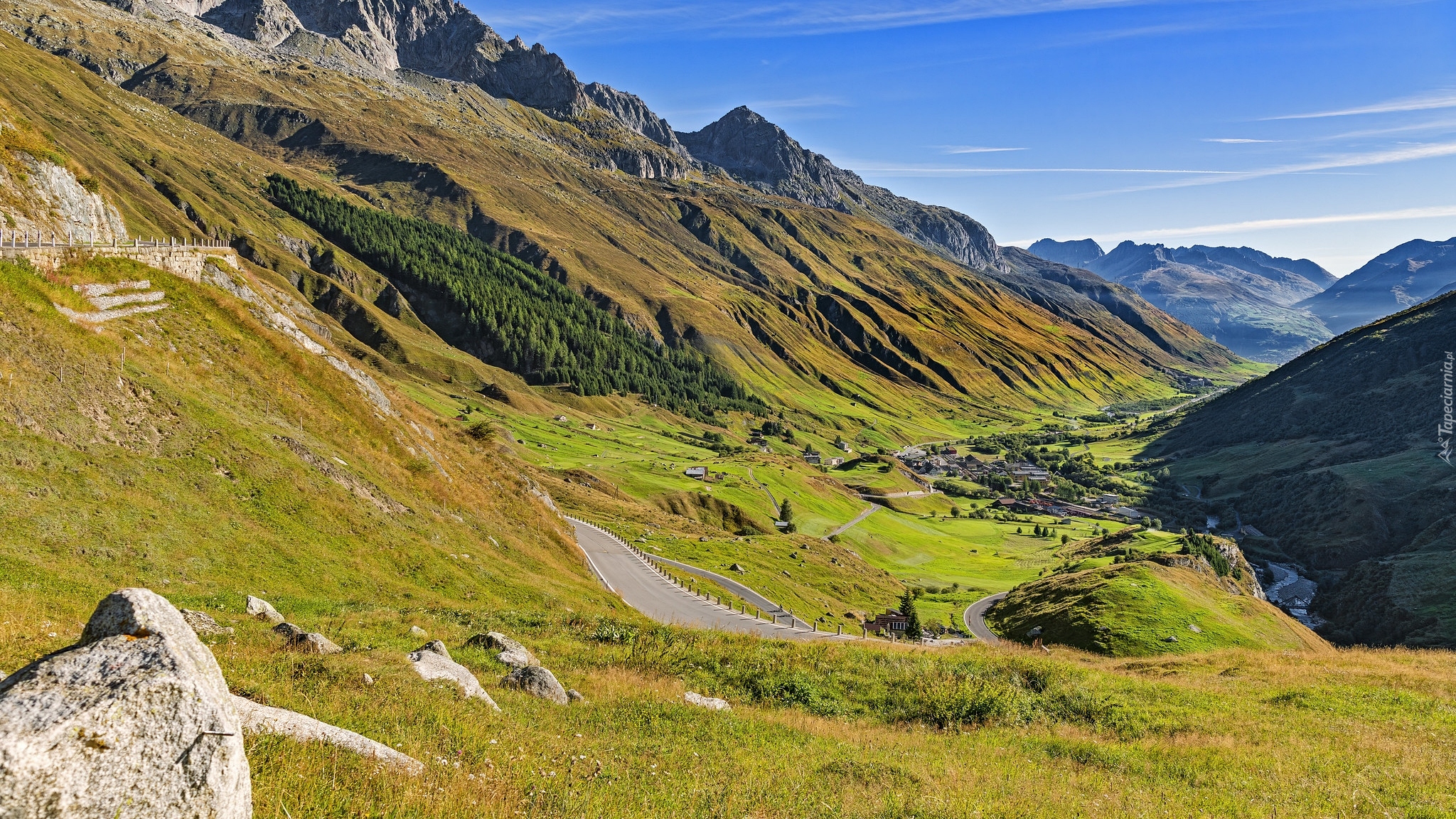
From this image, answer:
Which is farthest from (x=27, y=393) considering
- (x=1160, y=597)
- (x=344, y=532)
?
(x=1160, y=597)

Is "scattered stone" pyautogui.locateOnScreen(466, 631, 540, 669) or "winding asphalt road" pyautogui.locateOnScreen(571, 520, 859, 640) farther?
"winding asphalt road" pyautogui.locateOnScreen(571, 520, 859, 640)

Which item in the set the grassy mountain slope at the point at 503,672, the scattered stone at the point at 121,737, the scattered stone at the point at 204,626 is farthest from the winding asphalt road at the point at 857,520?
the scattered stone at the point at 121,737

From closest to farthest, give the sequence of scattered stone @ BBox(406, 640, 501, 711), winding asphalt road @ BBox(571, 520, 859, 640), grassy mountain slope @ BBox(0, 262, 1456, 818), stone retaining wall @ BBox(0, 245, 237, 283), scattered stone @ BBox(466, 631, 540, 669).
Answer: grassy mountain slope @ BBox(0, 262, 1456, 818), scattered stone @ BBox(406, 640, 501, 711), scattered stone @ BBox(466, 631, 540, 669), stone retaining wall @ BBox(0, 245, 237, 283), winding asphalt road @ BBox(571, 520, 859, 640)

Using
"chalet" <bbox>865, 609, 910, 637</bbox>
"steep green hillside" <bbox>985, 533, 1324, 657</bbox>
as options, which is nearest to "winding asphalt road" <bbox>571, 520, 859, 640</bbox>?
"chalet" <bbox>865, 609, 910, 637</bbox>

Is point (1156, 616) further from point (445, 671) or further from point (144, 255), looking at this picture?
point (144, 255)

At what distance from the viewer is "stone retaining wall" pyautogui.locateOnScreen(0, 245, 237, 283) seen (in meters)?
41.5

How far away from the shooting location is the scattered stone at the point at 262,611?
22.7 metres

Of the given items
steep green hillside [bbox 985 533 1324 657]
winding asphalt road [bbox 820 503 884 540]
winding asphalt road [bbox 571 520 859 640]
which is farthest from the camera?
winding asphalt road [bbox 820 503 884 540]

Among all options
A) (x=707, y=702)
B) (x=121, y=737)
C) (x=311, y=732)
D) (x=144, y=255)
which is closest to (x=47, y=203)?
(x=144, y=255)

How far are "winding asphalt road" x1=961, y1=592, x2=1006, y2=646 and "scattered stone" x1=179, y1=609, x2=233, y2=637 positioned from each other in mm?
77681

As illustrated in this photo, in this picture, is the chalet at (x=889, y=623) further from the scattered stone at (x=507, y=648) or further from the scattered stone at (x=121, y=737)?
the scattered stone at (x=121, y=737)

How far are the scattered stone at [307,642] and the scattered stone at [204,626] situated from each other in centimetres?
132

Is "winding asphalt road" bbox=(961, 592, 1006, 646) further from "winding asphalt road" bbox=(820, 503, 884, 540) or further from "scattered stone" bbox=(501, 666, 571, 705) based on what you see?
"scattered stone" bbox=(501, 666, 571, 705)

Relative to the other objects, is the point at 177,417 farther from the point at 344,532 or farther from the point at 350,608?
the point at 350,608
